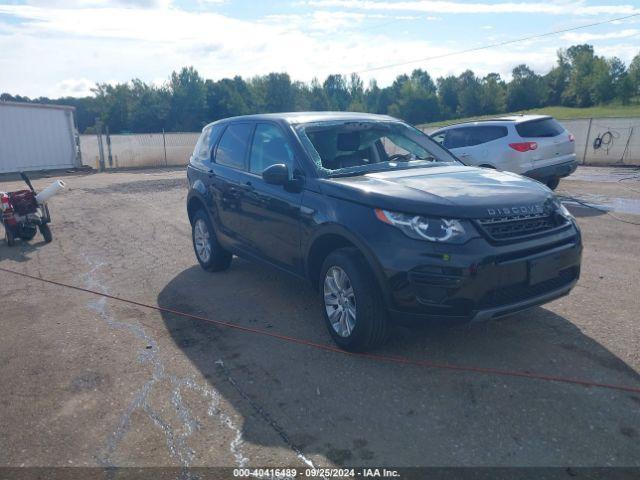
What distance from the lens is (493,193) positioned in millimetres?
3705

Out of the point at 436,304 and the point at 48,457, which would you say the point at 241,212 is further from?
the point at 48,457

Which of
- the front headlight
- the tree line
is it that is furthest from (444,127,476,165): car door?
the tree line

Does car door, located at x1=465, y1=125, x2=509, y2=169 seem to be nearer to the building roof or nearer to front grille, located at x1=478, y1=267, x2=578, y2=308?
the building roof

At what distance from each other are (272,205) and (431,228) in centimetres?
179

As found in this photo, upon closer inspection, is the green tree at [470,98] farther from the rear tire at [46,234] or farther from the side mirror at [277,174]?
the side mirror at [277,174]

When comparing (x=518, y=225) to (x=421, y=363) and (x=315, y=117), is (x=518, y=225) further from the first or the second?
(x=315, y=117)

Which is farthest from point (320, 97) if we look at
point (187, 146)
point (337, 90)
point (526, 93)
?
point (187, 146)

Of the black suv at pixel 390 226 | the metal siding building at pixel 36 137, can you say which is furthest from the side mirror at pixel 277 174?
the metal siding building at pixel 36 137

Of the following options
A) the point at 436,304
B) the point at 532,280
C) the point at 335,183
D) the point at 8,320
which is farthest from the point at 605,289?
the point at 8,320

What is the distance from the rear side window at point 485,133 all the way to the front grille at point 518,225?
7.31 meters

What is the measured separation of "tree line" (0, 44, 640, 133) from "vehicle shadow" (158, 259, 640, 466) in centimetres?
7374

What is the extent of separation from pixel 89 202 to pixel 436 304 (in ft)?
39.5

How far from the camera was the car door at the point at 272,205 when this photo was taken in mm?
4500

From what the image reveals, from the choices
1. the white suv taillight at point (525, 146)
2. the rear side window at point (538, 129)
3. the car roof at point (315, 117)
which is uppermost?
the car roof at point (315, 117)
